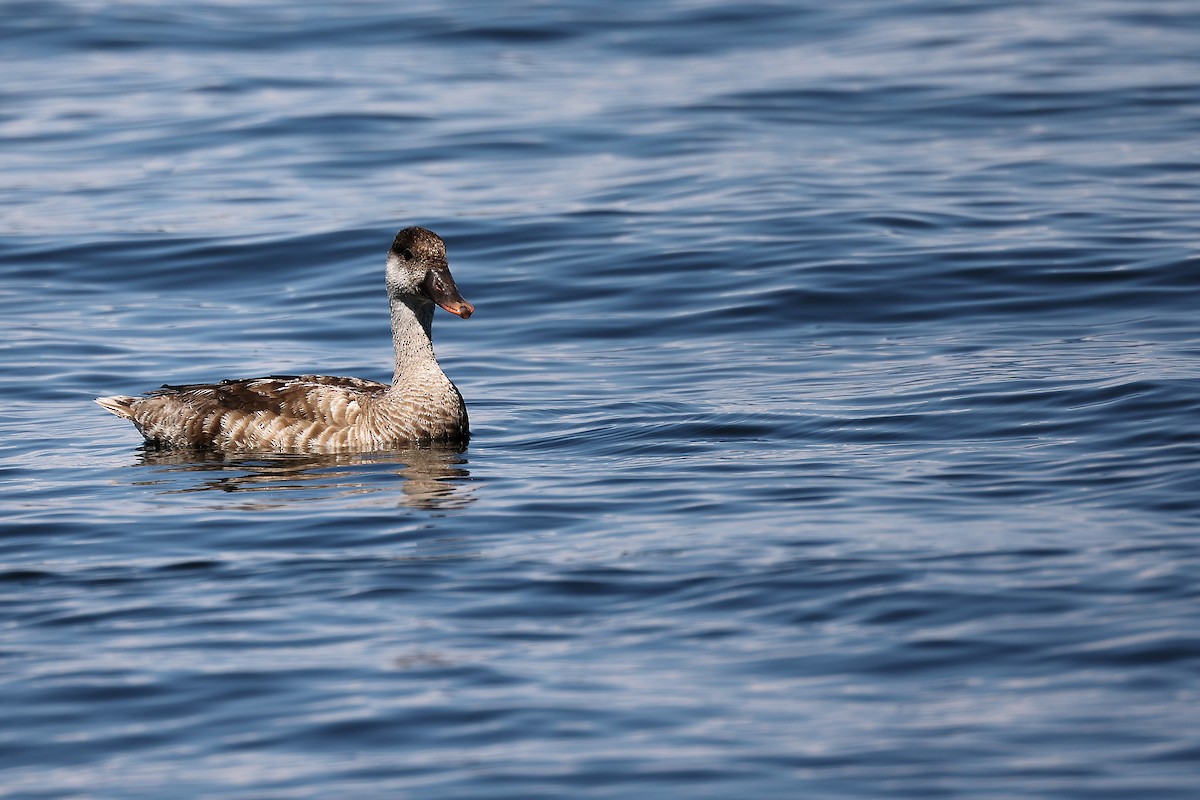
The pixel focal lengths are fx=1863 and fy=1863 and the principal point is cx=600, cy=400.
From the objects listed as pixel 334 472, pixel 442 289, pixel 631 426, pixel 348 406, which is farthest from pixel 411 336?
pixel 631 426

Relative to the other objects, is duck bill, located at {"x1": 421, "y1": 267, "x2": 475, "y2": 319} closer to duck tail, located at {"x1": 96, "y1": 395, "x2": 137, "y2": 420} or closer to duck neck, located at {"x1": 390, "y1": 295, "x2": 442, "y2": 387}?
duck neck, located at {"x1": 390, "y1": 295, "x2": 442, "y2": 387}

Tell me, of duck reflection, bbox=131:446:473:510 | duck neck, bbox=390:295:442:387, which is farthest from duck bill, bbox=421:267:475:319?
duck reflection, bbox=131:446:473:510

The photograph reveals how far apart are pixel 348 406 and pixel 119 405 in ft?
5.32

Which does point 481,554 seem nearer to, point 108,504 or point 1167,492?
point 108,504

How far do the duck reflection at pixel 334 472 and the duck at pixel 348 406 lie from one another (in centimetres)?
9

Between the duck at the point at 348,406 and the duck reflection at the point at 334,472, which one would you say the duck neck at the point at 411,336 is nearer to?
the duck at the point at 348,406

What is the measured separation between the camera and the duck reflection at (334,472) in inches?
410

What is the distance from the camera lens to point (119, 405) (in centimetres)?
1197

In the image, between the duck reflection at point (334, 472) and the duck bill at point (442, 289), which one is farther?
the duck bill at point (442, 289)

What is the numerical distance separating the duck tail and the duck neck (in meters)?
1.72

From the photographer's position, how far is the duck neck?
1177cm

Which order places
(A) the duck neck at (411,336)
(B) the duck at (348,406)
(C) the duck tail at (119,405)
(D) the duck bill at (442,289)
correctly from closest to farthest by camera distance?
(B) the duck at (348,406) < (D) the duck bill at (442,289) < (A) the duck neck at (411,336) < (C) the duck tail at (119,405)

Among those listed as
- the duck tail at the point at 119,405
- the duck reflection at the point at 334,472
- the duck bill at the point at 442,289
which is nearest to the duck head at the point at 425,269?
the duck bill at the point at 442,289

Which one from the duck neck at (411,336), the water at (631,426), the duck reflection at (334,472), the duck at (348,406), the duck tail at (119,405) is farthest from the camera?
the duck tail at (119,405)
